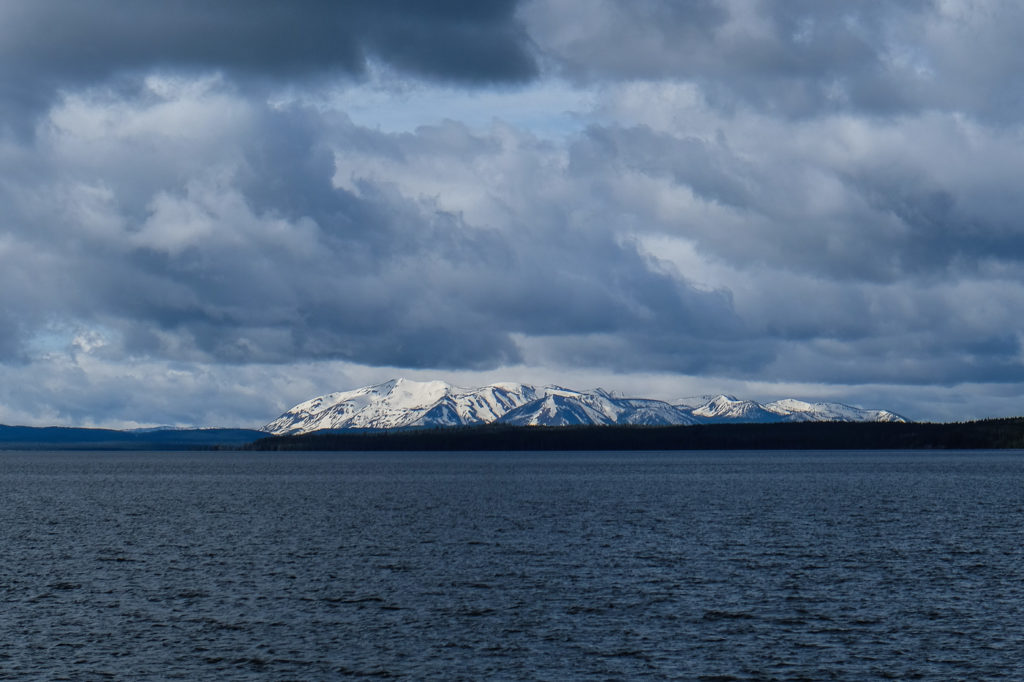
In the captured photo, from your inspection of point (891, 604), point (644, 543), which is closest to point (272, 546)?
point (644, 543)

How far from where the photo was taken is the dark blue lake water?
42.8m

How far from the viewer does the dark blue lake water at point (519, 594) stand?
4281cm

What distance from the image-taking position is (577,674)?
40.8 m

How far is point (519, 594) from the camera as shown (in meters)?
58.2

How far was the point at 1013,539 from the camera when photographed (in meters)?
83.0

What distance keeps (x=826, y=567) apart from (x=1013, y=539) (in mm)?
23970

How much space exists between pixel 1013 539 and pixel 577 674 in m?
55.2

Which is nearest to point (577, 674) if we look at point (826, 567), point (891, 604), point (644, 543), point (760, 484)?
point (891, 604)

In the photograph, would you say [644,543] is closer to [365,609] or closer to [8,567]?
[365,609]

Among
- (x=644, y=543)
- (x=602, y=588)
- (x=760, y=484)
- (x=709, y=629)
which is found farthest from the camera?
(x=760, y=484)

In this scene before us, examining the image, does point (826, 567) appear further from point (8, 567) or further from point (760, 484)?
point (760, 484)

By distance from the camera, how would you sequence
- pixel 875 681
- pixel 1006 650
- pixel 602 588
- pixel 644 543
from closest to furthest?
pixel 875 681 → pixel 1006 650 → pixel 602 588 → pixel 644 543

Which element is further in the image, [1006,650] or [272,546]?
[272,546]

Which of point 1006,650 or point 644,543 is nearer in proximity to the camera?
point 1006,650
